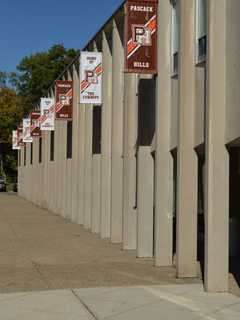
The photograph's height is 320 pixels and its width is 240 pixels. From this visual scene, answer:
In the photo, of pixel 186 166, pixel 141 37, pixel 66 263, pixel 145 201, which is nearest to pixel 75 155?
pixel 145 201

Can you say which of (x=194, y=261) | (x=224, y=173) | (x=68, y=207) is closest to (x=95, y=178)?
(x=68, y=207)

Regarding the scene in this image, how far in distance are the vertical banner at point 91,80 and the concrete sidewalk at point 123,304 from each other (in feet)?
36.3

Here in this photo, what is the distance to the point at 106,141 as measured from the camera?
876 inches

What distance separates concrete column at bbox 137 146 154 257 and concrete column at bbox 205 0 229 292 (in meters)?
4.93

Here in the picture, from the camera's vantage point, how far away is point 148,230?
16281 mm

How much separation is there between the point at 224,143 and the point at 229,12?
2.19m

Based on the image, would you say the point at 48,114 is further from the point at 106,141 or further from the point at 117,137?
the point at 117,137

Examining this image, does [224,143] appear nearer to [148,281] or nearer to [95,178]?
[148,281]

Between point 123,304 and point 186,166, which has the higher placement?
point 186,166

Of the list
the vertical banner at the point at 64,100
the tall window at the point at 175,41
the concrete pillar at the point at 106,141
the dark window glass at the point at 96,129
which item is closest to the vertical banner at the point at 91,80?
the concrete pillar at the point at 106,141

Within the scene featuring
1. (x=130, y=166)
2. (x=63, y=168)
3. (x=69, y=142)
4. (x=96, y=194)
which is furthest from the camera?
(x=69, y=142)

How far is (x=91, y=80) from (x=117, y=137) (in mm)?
2415

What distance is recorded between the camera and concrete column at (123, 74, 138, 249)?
58.2 feet

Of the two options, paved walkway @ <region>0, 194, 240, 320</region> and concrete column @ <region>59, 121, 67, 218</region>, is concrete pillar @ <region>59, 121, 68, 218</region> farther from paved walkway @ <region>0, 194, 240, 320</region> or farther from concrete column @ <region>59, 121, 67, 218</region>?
paved walkway @ <region>0, 194, 240, 320</region>
